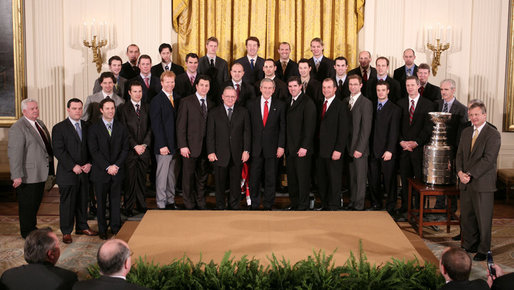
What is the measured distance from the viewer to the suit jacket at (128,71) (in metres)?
7.15

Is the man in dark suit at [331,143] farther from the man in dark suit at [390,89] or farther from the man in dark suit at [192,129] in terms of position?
the man in dark suit at [192,129]

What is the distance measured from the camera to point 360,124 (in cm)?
643

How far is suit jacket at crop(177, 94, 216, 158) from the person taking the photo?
20.9ft

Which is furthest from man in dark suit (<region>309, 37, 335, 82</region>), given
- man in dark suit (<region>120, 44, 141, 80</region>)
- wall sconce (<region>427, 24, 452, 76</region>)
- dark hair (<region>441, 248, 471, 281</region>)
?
dark hair (<region>441, 248, 471, 281</region>)

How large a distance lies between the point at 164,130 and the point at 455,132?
330 cm

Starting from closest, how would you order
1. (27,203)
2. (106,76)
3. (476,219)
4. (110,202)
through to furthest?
(476,219) < (27,203) < (110,202) < (106,76)

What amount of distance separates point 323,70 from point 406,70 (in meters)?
1.06

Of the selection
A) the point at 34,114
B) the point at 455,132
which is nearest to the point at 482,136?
the point at 455,132

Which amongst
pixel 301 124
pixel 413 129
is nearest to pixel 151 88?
pixel 301 124

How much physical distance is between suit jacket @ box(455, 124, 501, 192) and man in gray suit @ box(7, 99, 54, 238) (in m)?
4.23

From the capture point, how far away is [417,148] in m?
6.34

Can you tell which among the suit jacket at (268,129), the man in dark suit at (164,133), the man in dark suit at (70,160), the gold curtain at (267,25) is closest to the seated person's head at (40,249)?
the man in dark suit at (70,160)

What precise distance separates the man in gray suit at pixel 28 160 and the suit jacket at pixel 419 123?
12.9ft

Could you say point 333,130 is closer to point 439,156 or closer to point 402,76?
point 439,156
